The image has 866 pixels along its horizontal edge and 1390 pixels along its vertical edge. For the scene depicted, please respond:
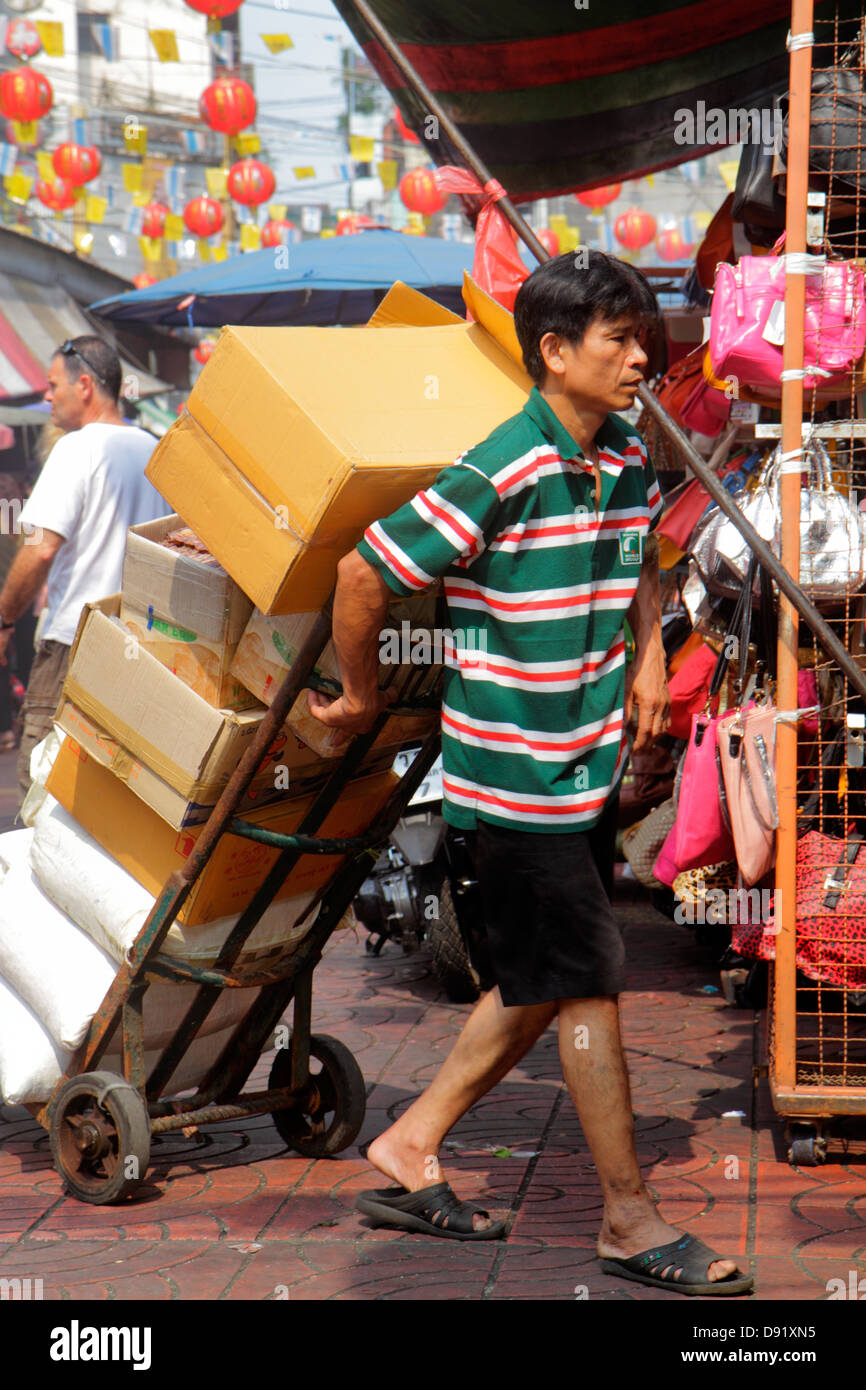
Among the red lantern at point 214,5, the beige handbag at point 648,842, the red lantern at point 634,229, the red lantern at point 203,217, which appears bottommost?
the beige handbag at point 648,842

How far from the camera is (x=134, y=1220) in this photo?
3438mm

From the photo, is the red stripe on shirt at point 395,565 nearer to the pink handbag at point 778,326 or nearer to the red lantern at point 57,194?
the pink handbag at point 778,326

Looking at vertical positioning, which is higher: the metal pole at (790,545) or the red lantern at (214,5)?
the red lantern at (214,5)

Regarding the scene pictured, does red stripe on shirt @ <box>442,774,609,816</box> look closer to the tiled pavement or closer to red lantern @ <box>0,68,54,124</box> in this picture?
the tiled pavement

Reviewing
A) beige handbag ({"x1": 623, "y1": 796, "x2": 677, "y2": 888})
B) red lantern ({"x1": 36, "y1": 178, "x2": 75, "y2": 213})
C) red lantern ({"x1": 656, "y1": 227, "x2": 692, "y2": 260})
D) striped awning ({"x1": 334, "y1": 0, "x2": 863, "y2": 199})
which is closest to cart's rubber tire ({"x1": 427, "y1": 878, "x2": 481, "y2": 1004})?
beige handbag ({"x1": 623, "y1": 796, "x2": 677, "y2": 888})

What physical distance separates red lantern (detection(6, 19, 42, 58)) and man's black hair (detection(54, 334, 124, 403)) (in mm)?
15461

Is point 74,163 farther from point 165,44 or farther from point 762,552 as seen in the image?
point 762,552

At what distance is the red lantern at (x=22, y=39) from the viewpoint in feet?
63.5

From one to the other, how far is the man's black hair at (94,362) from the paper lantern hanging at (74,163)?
15256 mm

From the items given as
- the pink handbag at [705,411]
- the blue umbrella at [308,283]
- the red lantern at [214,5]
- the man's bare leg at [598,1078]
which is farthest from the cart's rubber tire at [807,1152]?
the red lantern at [214,5]

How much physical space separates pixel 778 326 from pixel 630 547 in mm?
Answer: 934

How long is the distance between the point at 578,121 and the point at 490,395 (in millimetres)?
2427

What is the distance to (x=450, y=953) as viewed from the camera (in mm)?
5336
